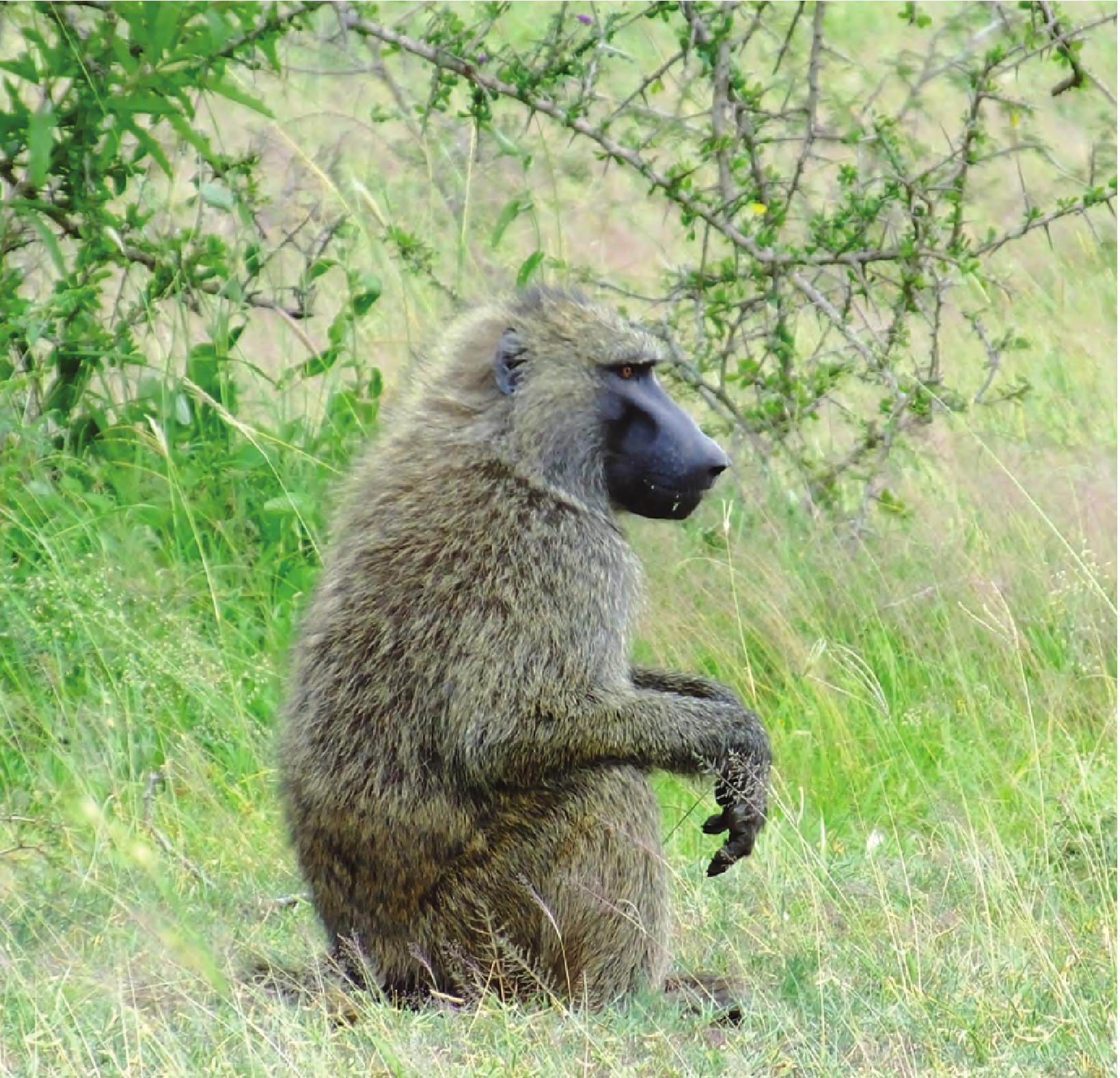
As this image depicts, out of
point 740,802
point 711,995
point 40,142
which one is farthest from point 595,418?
point 40,142

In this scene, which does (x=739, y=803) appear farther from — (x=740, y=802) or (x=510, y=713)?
(x=510, y=713)

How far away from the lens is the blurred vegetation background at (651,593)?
11.3 feet

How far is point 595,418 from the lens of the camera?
12.3 feet

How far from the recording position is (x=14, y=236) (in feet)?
18.8

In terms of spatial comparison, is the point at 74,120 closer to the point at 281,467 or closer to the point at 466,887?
the point at 281,467

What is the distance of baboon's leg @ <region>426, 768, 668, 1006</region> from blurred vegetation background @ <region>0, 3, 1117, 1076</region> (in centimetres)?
11

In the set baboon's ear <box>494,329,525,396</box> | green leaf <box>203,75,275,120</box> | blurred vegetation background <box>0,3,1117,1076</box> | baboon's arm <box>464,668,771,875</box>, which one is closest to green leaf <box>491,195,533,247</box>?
blurred vegetation background <box>0,3,1117,1076</box>

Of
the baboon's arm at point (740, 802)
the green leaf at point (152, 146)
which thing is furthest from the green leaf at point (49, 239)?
the baboon's arm at point (740, 802)

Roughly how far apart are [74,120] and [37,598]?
4.36ft

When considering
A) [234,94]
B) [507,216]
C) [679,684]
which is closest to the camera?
[679,684]

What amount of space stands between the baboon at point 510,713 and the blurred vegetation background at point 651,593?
0.52ft

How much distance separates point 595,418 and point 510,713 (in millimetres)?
621

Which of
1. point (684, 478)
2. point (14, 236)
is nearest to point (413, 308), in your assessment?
point (14, 236)

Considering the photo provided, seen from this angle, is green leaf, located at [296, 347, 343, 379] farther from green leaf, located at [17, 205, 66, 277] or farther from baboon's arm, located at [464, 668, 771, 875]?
baboon's arm, located at [464, 668, 771, 875]
